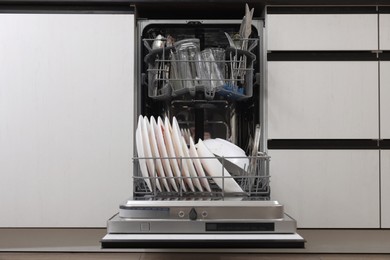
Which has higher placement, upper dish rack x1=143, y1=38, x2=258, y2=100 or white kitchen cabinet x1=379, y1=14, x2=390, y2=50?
white kitchen cabinet x1=379, y1=14, x2=390, y2=50

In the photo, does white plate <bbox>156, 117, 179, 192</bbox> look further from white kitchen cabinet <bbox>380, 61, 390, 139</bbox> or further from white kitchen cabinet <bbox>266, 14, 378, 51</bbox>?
white kitchen cabinet <bbox>380, 61, 390, 139</bbox>

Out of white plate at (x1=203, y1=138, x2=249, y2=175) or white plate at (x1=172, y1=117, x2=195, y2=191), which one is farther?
white plate at (x1=203, y1=138, x2=249, y2=175)

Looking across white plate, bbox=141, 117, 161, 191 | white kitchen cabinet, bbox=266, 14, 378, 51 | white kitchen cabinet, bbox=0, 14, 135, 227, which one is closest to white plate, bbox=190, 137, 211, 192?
white plate, bbox=141, 117, 161, 191

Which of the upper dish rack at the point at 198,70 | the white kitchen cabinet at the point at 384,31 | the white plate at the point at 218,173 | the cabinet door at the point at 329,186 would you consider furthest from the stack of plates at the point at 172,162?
the white kitchen cabinet at the point at 384,31

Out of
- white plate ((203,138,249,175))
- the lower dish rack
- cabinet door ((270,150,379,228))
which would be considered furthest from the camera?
cabinet door ((270,150,379,228))

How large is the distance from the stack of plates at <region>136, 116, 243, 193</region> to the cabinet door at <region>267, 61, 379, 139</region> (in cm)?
31

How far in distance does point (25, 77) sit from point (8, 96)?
80 millimetres

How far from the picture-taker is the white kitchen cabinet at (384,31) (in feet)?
4.45

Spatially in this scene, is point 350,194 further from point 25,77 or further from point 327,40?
point 25,77

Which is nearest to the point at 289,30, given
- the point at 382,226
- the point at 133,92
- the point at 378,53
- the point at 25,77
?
the point at 378,53

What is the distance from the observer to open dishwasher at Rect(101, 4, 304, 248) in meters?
0.96

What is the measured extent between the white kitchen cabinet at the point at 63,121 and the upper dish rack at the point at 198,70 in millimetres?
103

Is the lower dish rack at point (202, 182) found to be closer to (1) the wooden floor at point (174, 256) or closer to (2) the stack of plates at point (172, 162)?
(2) the stack of plates at point (172, 162)

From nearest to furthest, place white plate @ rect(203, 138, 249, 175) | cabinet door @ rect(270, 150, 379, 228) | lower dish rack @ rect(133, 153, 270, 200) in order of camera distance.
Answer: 1. lower dish rack @ rect(133, 153, 270, 200)
2. white plate @ rect(203, 138, 249, 175)
3. cabinet door @ rect(270, 150, 379, 228)
